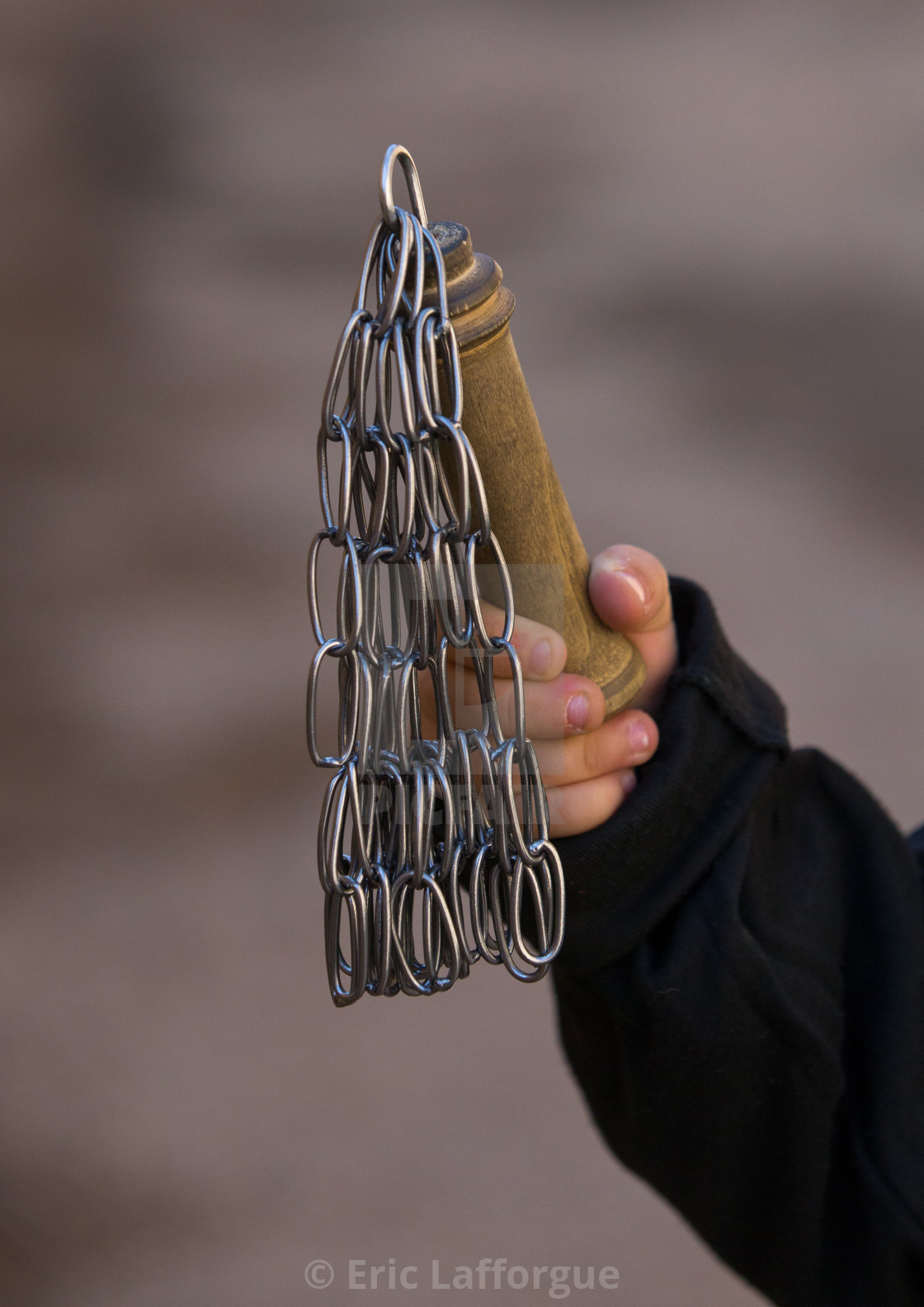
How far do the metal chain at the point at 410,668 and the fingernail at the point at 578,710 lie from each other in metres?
0.06

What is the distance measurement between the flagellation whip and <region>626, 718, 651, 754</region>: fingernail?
0.31 ft

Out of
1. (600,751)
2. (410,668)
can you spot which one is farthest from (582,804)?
(410,668)

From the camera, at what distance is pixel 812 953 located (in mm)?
468

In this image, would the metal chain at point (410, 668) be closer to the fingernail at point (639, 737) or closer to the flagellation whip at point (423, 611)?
the flagellation whip at point (423, 611)

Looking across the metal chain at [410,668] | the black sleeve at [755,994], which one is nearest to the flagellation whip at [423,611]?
the metal chain at [410,668]

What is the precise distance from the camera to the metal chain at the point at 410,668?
257 mm

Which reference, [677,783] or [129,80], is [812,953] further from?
[129,80]

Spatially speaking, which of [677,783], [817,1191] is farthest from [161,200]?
[817,1191]

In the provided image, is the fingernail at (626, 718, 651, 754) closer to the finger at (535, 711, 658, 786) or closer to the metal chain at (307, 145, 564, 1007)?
the finger at (535, 711, 658, 786)

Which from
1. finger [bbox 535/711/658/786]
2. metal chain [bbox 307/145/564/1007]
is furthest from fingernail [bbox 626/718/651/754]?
metal chain [bbox 307/145/564/1007]

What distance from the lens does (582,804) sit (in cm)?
38

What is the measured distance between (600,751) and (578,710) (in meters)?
0.04

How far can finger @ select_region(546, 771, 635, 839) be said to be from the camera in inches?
14.9

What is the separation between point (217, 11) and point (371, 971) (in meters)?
0.80
